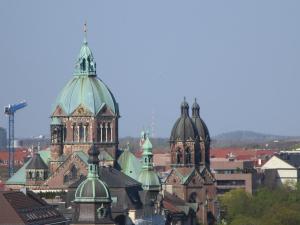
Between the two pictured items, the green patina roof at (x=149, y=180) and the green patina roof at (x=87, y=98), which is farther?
the green patina roof at (x=87, y=98)

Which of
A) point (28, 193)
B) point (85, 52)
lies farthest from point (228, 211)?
point (28, 193)

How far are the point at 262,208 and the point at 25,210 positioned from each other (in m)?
63.6

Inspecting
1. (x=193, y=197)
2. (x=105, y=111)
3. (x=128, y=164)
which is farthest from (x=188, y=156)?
(x=105, y=111)

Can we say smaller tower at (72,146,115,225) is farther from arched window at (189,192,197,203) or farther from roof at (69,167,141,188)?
arched window at (189,192,197,203)

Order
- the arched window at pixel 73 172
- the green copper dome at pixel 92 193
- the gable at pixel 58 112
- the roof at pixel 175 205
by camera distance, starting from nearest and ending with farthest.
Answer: the green copper dome at pixel 92 193
the arched window at pixel 73 172
the gable at pixel 58 112
the roof at pixel 175 205

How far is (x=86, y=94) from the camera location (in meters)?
150

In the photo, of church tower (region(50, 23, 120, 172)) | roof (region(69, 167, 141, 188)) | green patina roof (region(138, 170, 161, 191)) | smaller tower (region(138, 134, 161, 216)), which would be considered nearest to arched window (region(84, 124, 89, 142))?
church tower (region(50, 23, 120, 172))

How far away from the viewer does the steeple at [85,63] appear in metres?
152

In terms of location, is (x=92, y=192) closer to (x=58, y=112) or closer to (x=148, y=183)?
(x=148, y=183)

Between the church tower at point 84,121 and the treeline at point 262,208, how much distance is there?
47.2 ft

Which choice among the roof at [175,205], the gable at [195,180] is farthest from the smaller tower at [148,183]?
the gable at [195,180]

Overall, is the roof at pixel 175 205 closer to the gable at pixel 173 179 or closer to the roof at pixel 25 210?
the gable at pixel 173 179

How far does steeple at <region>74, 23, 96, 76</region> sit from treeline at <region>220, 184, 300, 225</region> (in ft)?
61.1

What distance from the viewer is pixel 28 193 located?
122 m
